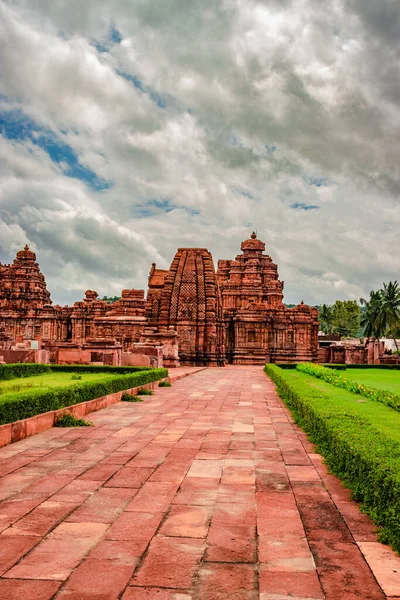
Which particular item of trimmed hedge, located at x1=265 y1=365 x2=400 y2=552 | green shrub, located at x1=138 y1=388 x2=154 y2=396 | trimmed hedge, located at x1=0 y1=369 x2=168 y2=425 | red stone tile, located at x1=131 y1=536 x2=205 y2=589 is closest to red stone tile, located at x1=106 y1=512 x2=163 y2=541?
red stone tile, located at x1=131 y1=536 x2=205 y2=589

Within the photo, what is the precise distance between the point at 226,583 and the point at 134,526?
3.65 ft

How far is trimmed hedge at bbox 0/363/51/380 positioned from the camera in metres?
15.7

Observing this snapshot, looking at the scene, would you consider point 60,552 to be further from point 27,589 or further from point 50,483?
point 50,483

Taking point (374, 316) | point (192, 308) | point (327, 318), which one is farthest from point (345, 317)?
point (192, 308)

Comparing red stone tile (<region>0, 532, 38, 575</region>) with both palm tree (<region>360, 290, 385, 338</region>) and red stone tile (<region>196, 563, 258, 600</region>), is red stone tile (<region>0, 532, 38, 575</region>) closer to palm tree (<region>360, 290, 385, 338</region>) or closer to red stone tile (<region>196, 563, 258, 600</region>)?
red stone tile (<region>196, 563, 258, 600</region>)

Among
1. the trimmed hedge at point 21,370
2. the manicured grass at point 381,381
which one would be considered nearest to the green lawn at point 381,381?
the manicured grass at point 381,381

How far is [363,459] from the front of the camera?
4.57 meters

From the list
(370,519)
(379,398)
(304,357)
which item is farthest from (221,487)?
(304,357)

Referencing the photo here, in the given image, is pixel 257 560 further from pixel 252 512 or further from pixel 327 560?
pixel 252 512

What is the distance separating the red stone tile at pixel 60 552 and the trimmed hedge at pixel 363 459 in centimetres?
203

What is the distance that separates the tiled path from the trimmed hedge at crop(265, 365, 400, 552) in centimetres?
14

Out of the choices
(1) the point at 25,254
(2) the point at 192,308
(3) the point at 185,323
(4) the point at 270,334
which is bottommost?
(4) the point at 270,334

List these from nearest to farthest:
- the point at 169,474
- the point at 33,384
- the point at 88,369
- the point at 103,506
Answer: the point at 103,506
the point at 169,474
the point at 33,384
the point at 88,369

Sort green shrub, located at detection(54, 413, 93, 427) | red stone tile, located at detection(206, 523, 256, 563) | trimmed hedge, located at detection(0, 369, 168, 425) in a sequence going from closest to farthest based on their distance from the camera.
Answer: red stone tile, located at detection(206, 523, 256, 563) → trimmed hedge, located at detection(0, 369, 168, 425) → green shrub, located at detection(54, 413, 93, 427)
